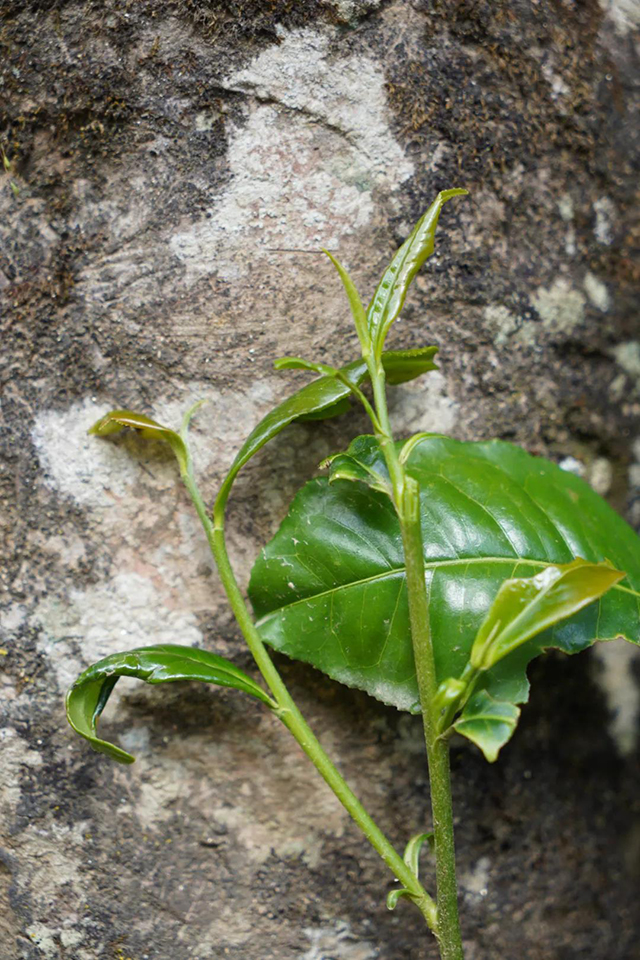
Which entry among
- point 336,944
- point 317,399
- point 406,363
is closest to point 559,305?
point 406,363

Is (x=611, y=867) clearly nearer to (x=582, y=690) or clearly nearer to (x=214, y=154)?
(x=582, y=690)

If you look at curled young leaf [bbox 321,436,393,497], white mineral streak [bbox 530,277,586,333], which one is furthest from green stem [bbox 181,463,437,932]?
white mineral streak [bbox 530,277,586,333]

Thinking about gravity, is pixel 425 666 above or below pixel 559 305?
below

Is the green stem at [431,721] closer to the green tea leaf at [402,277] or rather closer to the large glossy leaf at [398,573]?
the large glossy leaf at [398,573]

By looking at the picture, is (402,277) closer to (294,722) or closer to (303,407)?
(303,407)

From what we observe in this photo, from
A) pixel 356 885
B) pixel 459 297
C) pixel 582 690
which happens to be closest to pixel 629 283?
pixel 459 297

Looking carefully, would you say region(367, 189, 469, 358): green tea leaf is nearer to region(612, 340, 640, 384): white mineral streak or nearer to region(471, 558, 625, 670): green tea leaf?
region(471, 558, 625, 670): green tea leaf

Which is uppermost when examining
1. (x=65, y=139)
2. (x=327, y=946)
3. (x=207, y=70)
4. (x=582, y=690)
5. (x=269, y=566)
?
(x=207, y=70)

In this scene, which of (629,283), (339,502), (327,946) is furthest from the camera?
(629,283)
